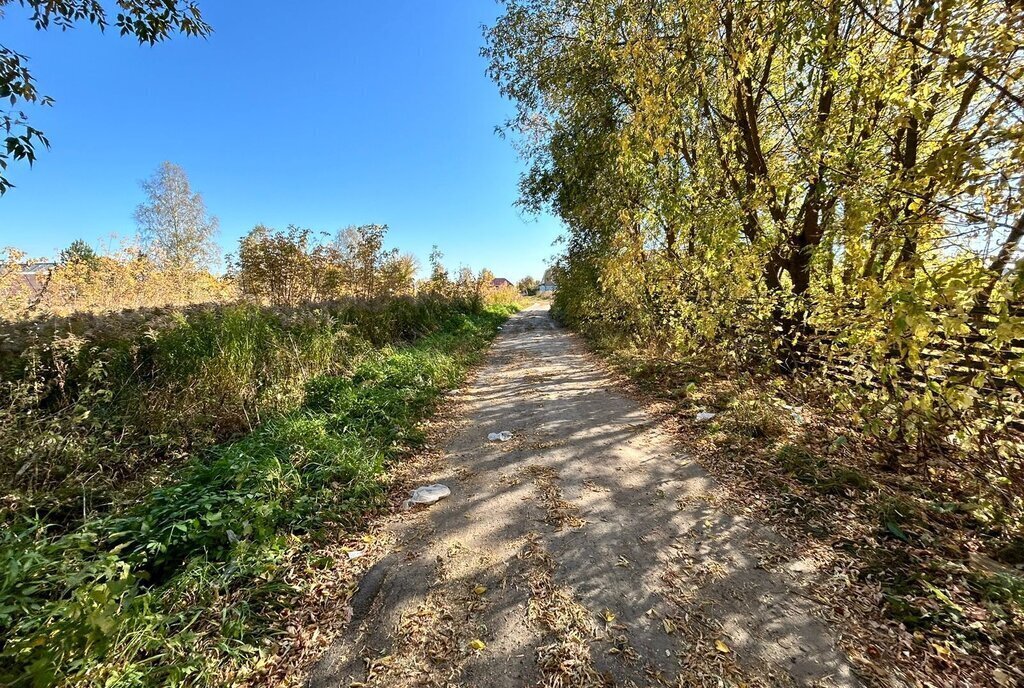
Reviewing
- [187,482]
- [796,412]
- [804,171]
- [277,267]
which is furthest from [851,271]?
[277,267]

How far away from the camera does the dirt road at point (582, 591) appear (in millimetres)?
1758

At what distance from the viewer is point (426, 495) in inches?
130

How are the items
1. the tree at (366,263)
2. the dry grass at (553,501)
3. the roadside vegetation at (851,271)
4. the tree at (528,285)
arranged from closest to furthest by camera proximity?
the roadside vegetation at (851,271) < the dry grass at (553,501) < the tree at (366,263) < the tree at (528,285)

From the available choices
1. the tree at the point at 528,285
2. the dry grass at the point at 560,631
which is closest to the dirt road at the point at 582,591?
the dry grass at the point at 560,631

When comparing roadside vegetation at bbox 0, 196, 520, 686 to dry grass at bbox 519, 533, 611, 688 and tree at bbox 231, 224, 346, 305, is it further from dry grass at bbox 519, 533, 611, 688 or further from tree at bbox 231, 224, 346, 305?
tree at bbox 231, 224, 346, 305

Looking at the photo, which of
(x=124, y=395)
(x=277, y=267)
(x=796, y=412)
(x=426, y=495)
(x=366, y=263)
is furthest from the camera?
(x=366, y=263)

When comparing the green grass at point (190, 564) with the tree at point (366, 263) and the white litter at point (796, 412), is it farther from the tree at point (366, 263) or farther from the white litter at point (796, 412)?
the tree at point (366, 263)

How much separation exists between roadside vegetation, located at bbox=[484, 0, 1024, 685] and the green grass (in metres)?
3.05

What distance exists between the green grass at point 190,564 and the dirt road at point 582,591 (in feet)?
1.61

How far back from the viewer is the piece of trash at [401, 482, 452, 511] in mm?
3246

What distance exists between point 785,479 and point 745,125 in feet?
15.4

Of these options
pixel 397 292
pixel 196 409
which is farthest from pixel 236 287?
pixel 196 409

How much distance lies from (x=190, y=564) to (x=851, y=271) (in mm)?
5454

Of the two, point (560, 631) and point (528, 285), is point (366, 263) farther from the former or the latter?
point (528, 285)
